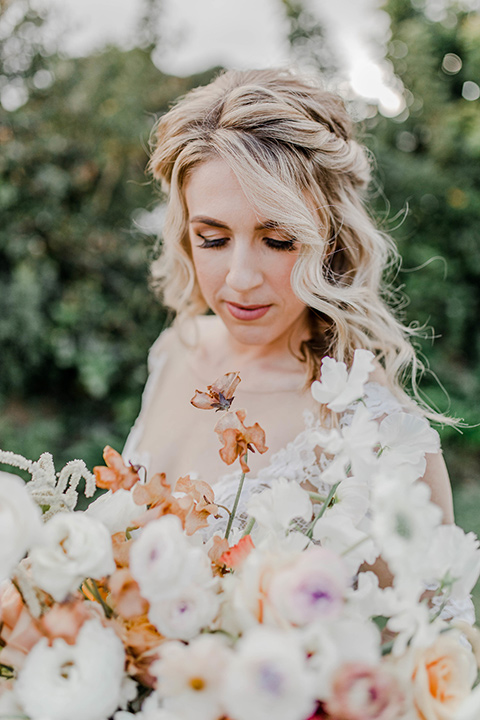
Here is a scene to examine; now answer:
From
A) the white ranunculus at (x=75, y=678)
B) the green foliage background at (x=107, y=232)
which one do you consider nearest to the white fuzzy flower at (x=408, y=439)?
the white ranunculus at (x=75, y=678)

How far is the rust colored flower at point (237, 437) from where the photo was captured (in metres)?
0.72

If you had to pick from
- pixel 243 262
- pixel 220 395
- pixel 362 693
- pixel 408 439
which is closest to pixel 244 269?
pixel 243 262

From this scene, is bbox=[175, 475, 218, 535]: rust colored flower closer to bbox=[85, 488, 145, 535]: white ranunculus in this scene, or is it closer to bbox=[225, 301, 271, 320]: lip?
bbox=[85, 488, 145, 535]: white ranunculus

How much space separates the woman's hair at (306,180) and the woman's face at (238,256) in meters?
0.03

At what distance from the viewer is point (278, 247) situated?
1.32 m

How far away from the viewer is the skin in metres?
1.29

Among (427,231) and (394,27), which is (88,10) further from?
(427,231)

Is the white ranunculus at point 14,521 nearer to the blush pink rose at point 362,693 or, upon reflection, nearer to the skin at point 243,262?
the blush pink rose at point 362,693

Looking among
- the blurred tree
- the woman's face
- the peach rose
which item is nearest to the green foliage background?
the blurred tree

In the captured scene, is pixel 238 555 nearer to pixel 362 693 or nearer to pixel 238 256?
pixel 362 693

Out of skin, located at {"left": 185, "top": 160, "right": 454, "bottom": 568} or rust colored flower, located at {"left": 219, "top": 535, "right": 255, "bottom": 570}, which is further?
skin, located at {"left": 185, "top": 160, "right": 454, "bottom": 568}

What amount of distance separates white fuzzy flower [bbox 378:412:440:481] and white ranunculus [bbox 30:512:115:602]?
1.05ft

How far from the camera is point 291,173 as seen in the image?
1.31 m

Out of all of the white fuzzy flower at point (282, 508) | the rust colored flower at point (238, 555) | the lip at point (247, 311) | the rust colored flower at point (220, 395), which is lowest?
the lip at point (247, 311)
